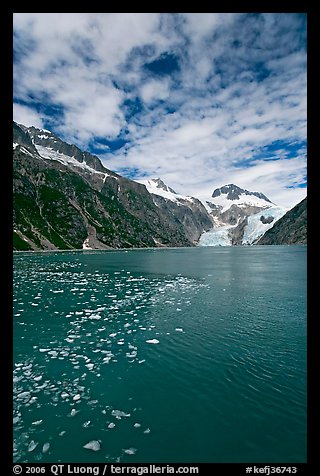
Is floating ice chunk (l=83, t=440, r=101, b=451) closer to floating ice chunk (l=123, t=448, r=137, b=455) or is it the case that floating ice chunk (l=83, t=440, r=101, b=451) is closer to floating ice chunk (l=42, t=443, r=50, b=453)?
floating ice chunk (l=123, t=448, r=137, b=455)

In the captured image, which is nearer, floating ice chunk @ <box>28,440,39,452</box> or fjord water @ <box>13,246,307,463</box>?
floating ice chunk @ <box>28,440,39,452</box>

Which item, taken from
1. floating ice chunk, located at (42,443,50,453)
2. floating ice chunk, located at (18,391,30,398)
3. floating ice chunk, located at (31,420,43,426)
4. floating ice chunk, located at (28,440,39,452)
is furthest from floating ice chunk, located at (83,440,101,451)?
floating ice chunk, located at (18,391,30,398)

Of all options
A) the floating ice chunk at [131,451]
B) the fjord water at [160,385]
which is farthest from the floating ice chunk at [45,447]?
the floating ice chunk at [131,451]

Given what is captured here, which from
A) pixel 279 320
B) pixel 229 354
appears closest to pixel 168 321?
pixel 229 354

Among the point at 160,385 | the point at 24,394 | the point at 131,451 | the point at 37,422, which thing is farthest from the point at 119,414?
the point at 24,394
